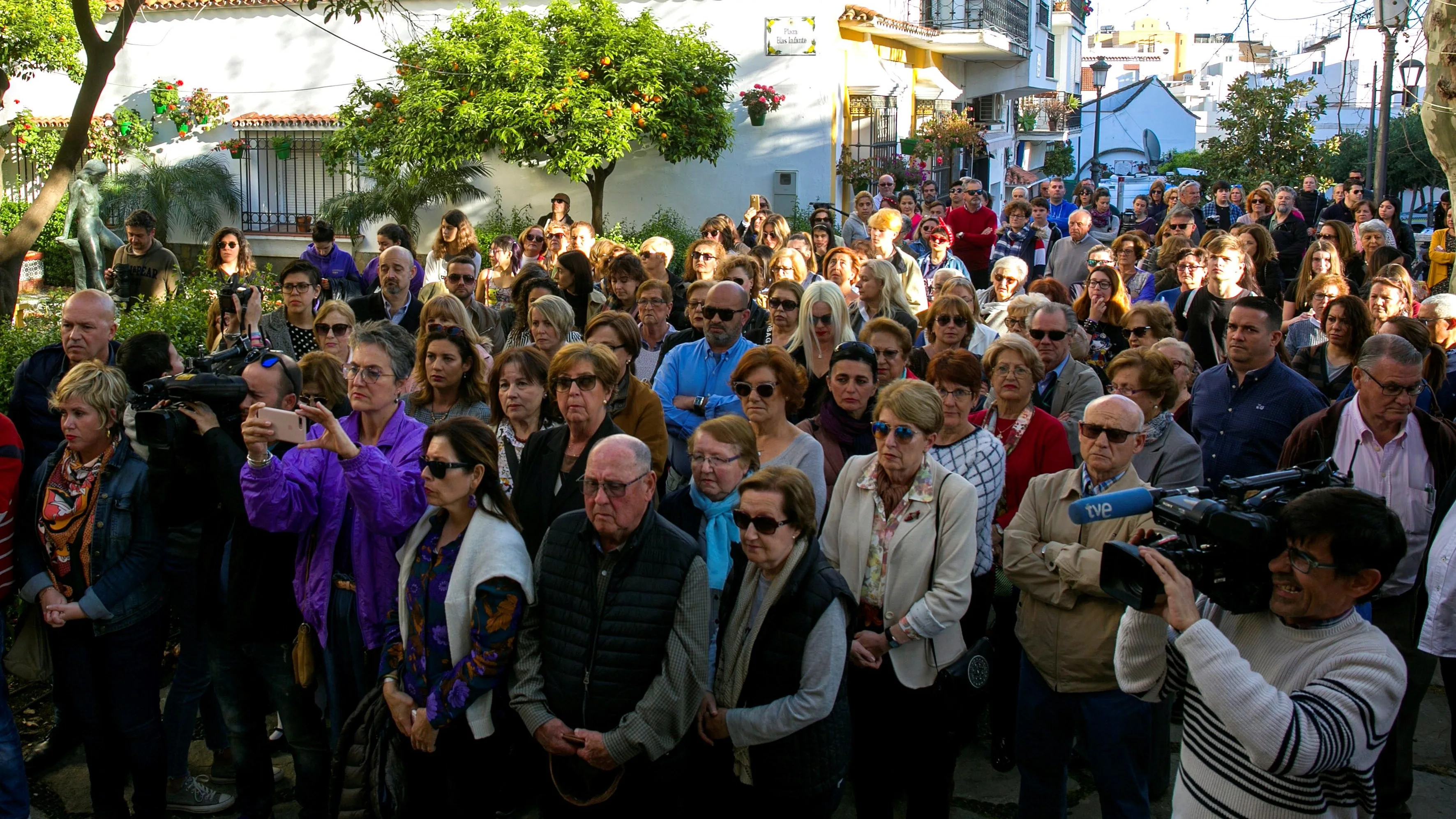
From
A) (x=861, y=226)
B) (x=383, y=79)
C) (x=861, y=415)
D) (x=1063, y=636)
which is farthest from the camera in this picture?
(x=383, y=79)

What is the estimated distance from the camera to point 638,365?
6.25 meters

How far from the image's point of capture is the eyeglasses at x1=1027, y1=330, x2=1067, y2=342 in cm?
543

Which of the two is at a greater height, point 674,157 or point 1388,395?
point 674,157

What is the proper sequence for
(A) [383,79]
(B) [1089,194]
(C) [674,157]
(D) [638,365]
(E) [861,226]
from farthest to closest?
(A) [383,79] < (C) [674,157] < (B) [1089,194] < (E) [861,226] < (D) [638,365]

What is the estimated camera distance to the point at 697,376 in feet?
18.0

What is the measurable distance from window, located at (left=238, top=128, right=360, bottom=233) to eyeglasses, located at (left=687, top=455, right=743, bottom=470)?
15.5 meters

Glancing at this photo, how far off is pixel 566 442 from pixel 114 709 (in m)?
1.84

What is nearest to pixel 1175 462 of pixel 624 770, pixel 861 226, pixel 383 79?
pixel 624 770

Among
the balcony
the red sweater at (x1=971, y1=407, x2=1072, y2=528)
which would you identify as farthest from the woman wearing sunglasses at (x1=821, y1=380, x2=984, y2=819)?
the balcony

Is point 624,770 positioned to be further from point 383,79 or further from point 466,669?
point 383,79

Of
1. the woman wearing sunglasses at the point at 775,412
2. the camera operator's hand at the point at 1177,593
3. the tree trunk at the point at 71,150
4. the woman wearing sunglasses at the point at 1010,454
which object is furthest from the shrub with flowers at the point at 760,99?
the camera operator's hand at the point at 1177,593

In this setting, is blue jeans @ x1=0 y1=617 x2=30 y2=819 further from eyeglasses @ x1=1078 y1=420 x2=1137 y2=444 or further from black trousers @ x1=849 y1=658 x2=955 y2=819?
eyeglasses @ x1=1078 y1=420 x2=1137 y2=444

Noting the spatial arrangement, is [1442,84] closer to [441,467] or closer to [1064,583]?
[1064,583]

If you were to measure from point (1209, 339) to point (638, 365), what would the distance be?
345 centimetres
